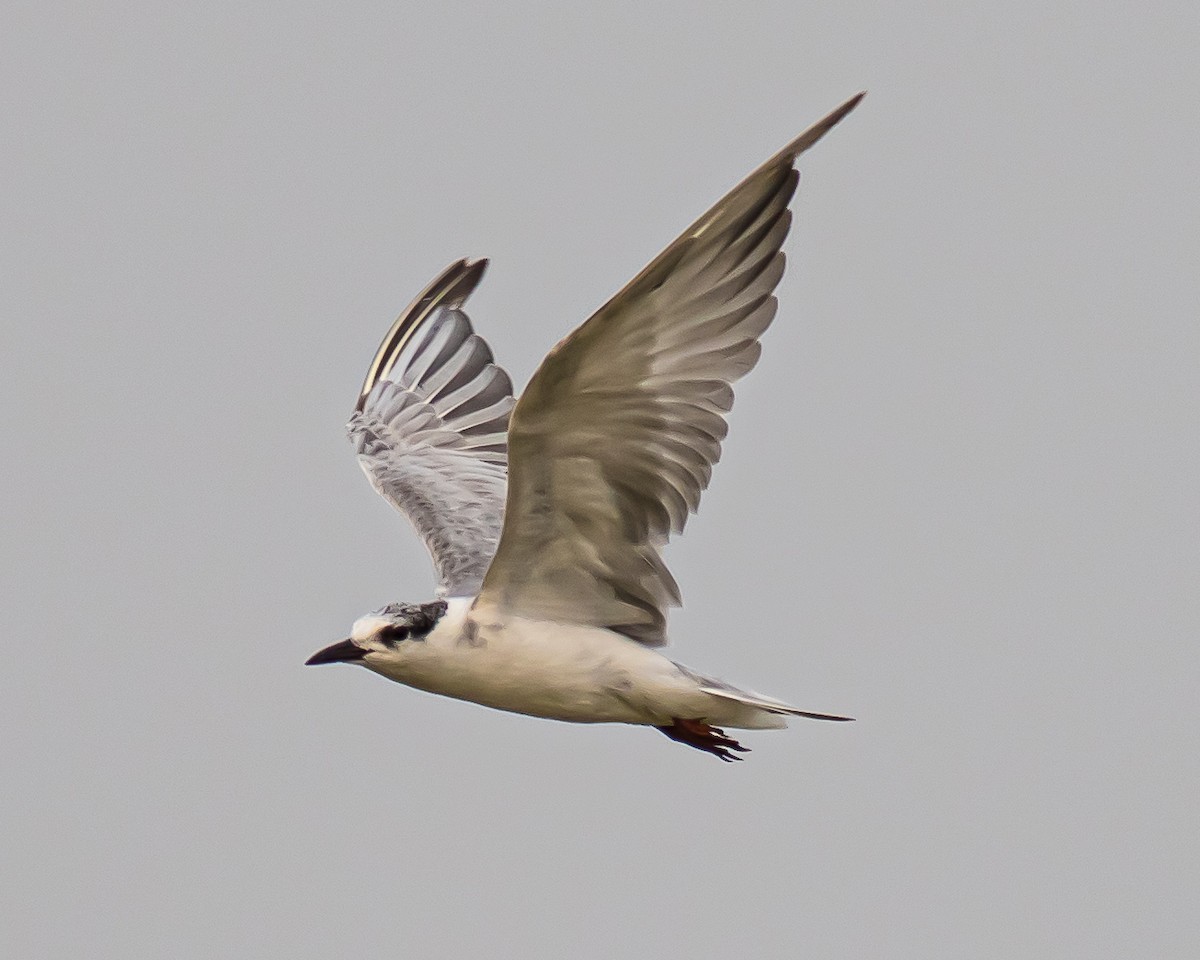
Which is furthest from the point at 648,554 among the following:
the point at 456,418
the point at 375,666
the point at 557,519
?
the point at 456,418

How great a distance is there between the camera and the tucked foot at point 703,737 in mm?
11453

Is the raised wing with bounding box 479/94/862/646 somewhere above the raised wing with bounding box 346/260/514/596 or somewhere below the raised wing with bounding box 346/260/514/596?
below

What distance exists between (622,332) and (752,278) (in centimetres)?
63

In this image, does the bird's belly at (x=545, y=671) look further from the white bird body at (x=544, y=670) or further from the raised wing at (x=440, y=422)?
the raised wing at (x=440, y=422)

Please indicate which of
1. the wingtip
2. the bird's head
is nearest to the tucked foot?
the bird's head

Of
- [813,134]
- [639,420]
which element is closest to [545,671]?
[639,420]

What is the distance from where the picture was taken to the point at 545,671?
11086 mm

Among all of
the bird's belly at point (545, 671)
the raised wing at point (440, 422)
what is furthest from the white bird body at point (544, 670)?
the raised wing at point (440, 422)

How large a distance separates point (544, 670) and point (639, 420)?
1.54 m

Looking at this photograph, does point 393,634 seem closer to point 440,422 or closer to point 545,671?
point 545,671

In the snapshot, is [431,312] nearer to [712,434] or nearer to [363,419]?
[363,419]

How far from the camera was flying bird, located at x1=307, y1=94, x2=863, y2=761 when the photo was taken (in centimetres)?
965

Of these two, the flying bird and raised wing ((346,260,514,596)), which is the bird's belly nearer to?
the flying bird

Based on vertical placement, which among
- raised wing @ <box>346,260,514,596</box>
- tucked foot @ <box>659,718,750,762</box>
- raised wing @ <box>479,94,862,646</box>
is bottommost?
tucked foot @ <box>659,718,750,762</box>
